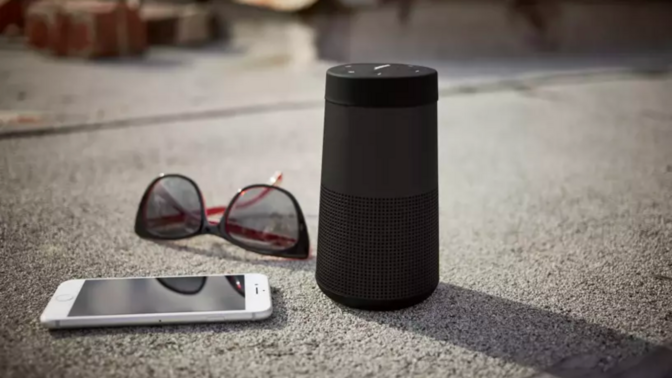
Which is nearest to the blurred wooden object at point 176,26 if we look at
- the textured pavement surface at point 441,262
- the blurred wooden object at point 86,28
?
the blurred wooden object at point 86,28

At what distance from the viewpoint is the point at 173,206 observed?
1.50m

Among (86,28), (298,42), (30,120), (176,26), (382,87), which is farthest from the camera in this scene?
(176,26)

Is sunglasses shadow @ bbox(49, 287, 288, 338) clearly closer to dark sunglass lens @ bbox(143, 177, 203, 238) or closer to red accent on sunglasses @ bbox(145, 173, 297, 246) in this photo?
red accent on sunglasses @ bbox(145, 173, 297, 246)

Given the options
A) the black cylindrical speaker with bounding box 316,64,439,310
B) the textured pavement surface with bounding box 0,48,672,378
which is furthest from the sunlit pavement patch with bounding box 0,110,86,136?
the black cylindrical speaker with bounding box 316,64,439,310

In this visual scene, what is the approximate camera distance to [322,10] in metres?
4.23

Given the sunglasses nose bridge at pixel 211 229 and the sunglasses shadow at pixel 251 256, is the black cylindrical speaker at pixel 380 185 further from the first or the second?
the sunglasses nose bridge at pixel 211 229

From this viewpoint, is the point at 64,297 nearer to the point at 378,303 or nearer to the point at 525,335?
the point at 378,303

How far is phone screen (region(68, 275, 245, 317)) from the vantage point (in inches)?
44.5

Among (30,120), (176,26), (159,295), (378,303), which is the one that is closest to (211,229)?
(159,295)

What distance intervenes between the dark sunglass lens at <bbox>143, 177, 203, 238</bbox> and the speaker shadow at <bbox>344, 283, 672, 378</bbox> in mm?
482

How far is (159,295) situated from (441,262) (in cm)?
56

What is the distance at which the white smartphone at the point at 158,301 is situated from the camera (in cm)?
110

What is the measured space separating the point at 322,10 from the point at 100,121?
1995 millimetres

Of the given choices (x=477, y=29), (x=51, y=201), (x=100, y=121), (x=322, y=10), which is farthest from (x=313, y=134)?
(x=477, y=29)
